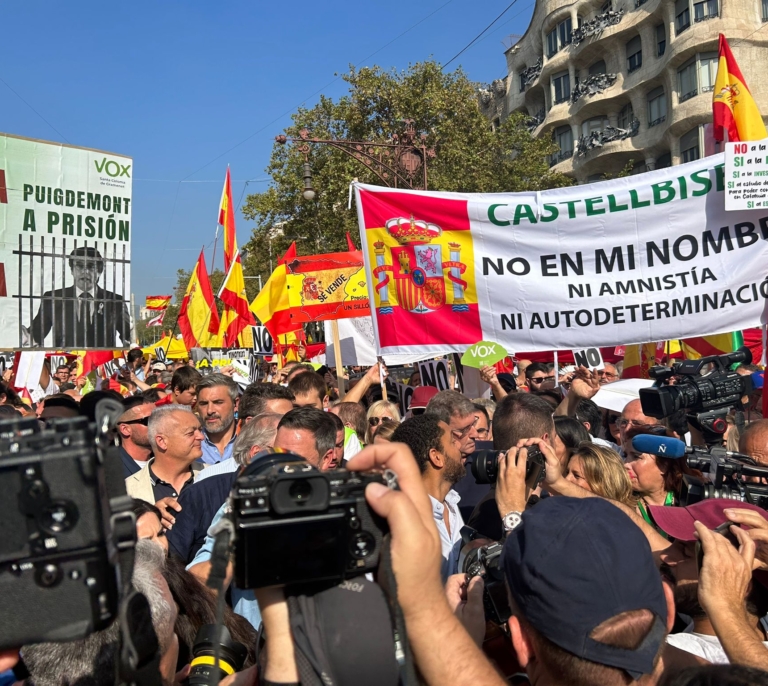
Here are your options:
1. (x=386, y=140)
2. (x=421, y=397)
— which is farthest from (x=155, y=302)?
(x=421, y=397)

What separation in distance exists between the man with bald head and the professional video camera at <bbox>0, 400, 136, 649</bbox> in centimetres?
291

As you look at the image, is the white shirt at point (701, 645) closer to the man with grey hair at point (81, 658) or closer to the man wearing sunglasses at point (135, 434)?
the man with grey hair at point (81, 658)

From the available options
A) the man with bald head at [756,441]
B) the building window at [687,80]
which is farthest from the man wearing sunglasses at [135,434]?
Answer: the building window at [687,80]

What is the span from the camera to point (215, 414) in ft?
18.5

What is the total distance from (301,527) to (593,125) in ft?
→ 145

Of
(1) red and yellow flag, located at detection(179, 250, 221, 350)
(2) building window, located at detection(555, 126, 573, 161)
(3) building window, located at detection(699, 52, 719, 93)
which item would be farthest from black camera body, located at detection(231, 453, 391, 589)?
(2) building window, located at detection(555, 126, 573, 161)

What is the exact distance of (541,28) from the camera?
45.0 m

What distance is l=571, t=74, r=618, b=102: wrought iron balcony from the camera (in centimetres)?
4022

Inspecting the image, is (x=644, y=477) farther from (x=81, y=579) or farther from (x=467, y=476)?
(x=81, y=579)

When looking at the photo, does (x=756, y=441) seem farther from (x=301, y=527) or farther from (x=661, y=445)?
(x=301, y=527)

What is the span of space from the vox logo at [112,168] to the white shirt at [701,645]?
5.25m

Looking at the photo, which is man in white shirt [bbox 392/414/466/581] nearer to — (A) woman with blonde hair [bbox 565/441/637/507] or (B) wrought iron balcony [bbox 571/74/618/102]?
(A) woman with blonde hair [bbox 565/441/637/507]

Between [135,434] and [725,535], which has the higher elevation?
[135,434]

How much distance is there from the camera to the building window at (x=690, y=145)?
113ft
